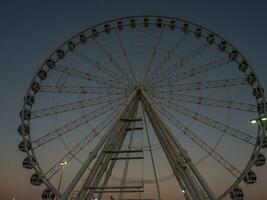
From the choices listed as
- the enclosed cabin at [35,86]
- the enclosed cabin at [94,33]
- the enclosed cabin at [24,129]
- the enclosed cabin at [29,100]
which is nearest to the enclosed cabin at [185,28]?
the enclosed cabin at [94,33]

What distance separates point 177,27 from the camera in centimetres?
2725

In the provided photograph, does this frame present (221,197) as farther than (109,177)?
No

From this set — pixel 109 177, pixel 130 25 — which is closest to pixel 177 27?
pixel 130 25

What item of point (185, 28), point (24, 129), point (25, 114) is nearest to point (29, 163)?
point (24, 129)

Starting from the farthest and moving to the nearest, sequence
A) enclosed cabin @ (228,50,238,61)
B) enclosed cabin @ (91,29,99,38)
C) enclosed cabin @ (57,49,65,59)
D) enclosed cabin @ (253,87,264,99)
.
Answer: enclosed cabin @ (91,29,99,38) → enclosed cabin @ (57,49,65,59) → enclosed cabin @ (228,50,238,61) → enclosed cabin @ (253,87,264,99)

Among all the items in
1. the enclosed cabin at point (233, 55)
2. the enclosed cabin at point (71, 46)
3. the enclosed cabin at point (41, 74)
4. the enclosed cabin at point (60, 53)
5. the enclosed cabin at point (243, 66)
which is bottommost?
the enclosed cabin at point (243, 66)

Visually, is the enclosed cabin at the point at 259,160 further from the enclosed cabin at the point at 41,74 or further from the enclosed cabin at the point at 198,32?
the enclosed cabin at the point at 41,74

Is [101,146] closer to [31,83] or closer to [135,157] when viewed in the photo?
[135,157]

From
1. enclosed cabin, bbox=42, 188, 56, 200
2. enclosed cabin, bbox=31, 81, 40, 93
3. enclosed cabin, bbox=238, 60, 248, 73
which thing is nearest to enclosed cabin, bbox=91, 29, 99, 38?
enclosed cabin, bbox=31, 81, 40, 93

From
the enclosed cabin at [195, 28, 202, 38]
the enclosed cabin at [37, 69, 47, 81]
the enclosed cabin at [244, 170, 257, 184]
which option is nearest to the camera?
the enclosed cabin at [244, 170, 257, 184]

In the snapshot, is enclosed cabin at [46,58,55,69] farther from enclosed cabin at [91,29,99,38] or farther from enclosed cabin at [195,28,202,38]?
enclosed cabin at [195,28,202,38]

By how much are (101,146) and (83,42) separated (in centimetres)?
1125

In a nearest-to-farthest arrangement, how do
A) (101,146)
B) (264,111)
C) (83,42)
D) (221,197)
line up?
(101,146) < (221,197) < (264,111) < (83,42)

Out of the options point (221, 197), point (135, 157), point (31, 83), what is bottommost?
point (221, 197)
